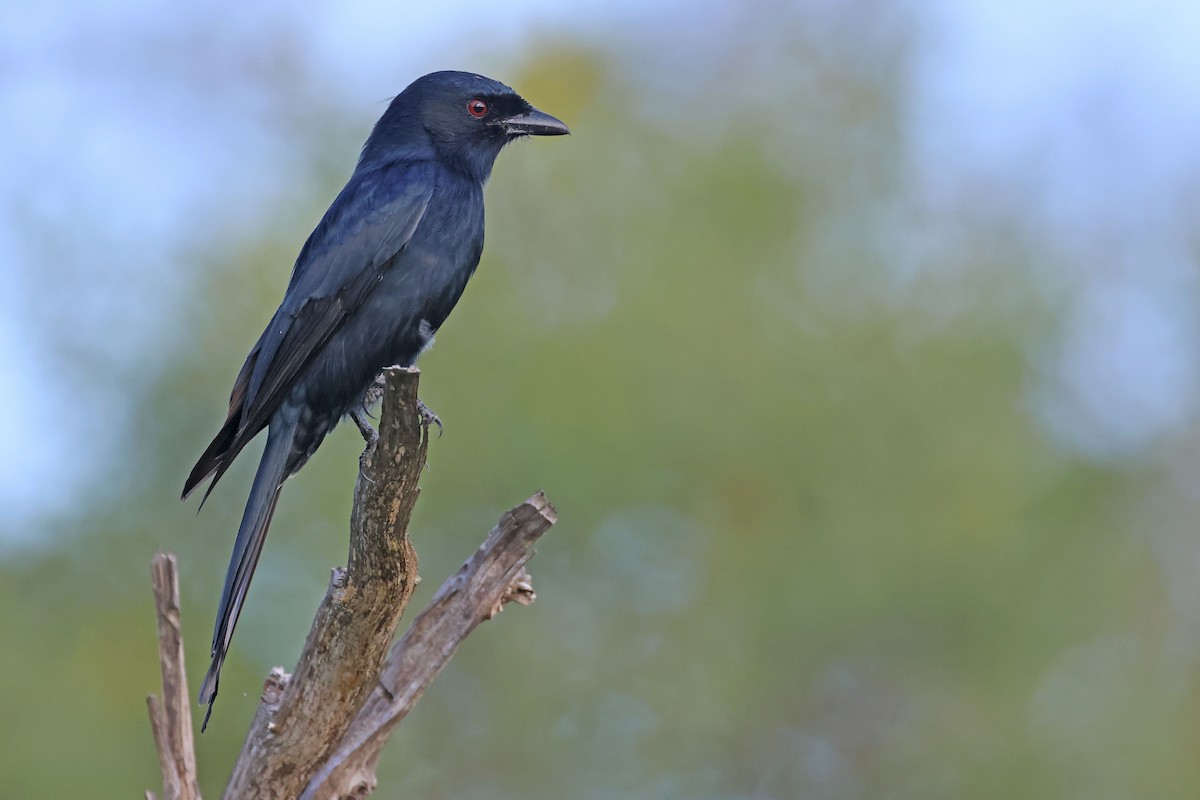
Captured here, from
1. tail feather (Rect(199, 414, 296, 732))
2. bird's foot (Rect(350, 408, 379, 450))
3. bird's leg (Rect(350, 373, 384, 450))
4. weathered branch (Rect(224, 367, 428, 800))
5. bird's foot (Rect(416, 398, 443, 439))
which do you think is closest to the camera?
weathered branch (Rect(224, 367, 428, 800))

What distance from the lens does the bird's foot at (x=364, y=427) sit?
525 centimetres

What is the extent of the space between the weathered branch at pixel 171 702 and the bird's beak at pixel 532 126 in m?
2.99

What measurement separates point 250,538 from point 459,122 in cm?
249

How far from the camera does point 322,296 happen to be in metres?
5.61

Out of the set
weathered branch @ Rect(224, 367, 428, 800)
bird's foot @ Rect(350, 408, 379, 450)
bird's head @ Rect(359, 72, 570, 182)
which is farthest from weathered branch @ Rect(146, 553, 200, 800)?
bird's head @ Rect(359, 72, 570, 182)

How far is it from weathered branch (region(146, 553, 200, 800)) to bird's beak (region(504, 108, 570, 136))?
9.81ft

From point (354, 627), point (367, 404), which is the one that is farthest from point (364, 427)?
point (354, 627)

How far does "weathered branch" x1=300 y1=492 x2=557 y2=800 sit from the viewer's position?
467 cm

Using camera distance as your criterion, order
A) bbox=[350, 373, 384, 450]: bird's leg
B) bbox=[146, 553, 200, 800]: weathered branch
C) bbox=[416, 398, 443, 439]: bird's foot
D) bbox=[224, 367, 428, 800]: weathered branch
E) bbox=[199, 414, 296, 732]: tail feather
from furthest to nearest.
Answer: bbox=[350, 373, 384, 450]: bird's leg → bbox=[199, 414, 296, 732]: tail feather → bbox=[146, 553, 200, 800]: weathered branch → bbox=[416, 398, 443, 439]: bird's foot → bbox=[224, 367, 428, 800]: weathered branch

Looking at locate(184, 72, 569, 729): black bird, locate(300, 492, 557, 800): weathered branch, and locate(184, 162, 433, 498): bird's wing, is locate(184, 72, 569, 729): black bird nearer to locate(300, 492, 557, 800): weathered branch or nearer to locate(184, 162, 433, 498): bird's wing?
locate(184, 162, 433, 498): bird's wing

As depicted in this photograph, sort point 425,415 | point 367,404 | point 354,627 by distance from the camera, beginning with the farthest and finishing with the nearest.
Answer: point 367,404 < point 425,415 < point 354,627

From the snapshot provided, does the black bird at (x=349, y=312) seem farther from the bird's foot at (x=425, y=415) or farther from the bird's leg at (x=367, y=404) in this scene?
the bird's foot at (x=425, y=415)

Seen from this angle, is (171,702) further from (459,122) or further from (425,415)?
(459,122)

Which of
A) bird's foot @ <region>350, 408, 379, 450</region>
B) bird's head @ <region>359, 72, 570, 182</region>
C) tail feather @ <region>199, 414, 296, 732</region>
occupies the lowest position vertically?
tail feather @ <region>199, 414, 296, 732</region>
